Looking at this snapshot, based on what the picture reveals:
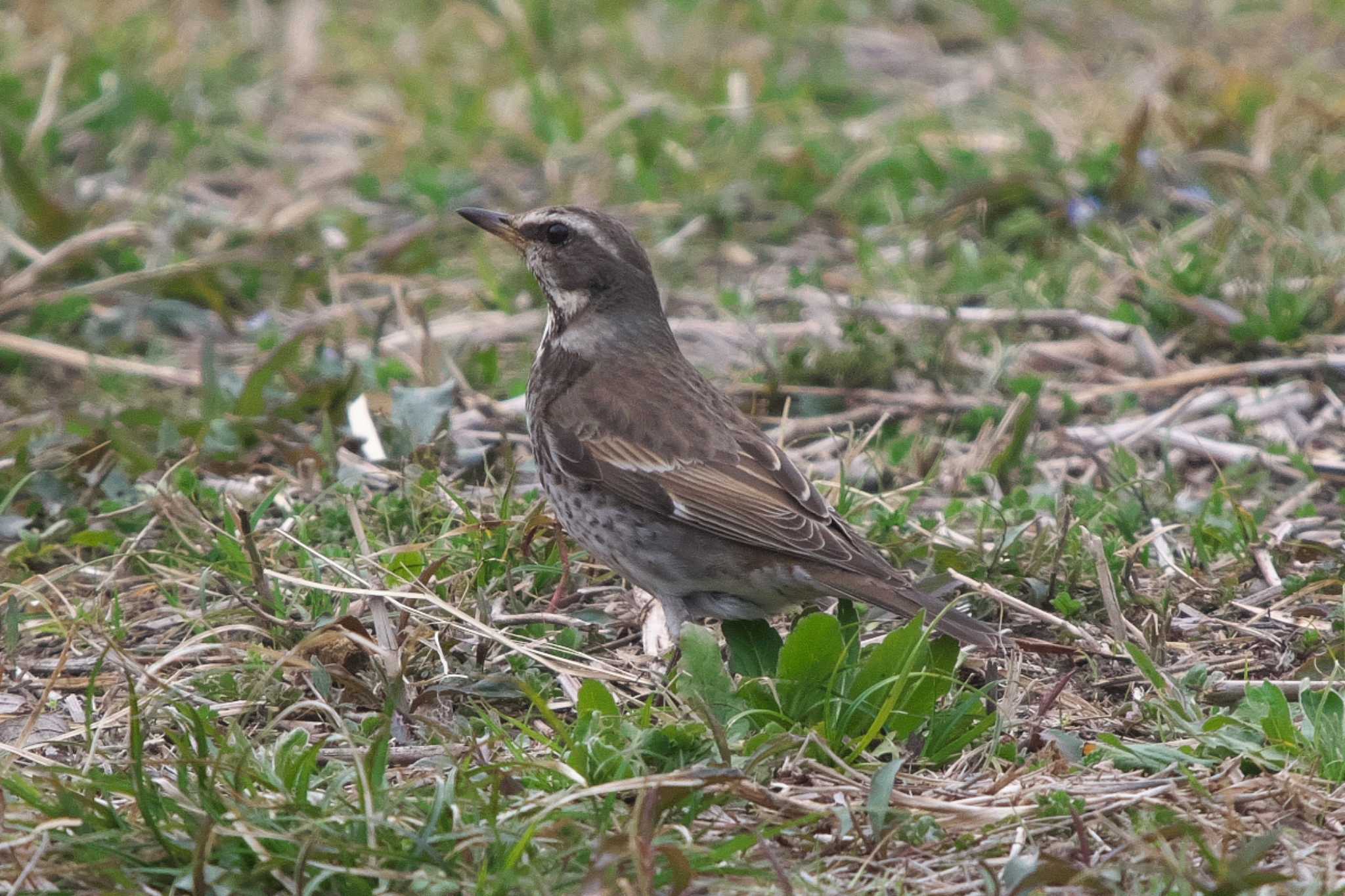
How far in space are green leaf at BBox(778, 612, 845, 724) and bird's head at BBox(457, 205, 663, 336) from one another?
206cm

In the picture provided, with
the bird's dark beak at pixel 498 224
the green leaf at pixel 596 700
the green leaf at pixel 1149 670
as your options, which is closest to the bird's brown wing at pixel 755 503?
the green leaf at pixel 1149 670

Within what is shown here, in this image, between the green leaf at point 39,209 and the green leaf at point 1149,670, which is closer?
the green leaf at point 1149,670

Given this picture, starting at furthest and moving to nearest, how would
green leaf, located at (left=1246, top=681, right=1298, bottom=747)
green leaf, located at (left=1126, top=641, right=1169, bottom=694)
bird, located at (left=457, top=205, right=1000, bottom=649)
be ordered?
bird, located at (left=457, top=205, right=1000, bottom=649)
green leaf, located at (left=1126, top=641, right=1169, bottom=694)
green leaf, located at (left=1246, top=681, right=1298, bottom=747)

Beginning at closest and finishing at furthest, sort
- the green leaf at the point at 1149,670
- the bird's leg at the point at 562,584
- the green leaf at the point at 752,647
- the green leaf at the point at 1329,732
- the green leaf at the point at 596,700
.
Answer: the green leaf at the point at 1329,732
the green leaf at the point at 596,700
the green leaf at the point at 1149,670
the green leaf at the point at 752,647
the bird's leg at the point at 562,584

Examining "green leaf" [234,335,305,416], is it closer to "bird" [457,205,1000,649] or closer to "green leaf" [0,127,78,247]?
"bird" [457,205,1000,649]

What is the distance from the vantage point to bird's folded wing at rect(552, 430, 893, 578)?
17.5 feet

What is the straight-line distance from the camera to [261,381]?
7023 mm

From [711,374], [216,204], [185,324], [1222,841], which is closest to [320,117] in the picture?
[216,204]

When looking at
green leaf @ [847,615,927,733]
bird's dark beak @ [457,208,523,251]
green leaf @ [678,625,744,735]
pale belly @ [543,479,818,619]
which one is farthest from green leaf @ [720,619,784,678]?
bird's dark beak @ [457,208,523,251]

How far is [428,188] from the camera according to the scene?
31.6 ft

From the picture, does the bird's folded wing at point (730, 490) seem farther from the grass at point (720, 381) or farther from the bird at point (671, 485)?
the grass at point (720, 381)

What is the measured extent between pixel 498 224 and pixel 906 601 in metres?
2.46

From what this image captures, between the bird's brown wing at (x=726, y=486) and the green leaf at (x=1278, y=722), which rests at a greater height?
the bird's brown wing at (x=726, y=486)

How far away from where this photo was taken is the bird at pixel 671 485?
17.4 feet
